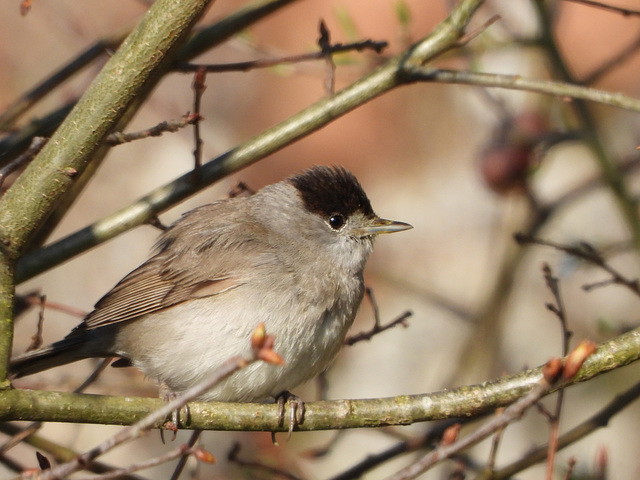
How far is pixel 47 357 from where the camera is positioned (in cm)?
397

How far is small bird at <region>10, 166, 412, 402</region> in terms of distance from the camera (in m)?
3.70

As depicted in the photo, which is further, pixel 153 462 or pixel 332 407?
pixel 332 407

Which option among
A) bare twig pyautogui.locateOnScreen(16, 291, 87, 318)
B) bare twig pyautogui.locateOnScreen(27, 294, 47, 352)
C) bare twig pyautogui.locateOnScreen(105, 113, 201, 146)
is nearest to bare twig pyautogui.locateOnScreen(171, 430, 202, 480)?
bare twig pyautogui.locateOnScreen(27, 294, 47, 352)

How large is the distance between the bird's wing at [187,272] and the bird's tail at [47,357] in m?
0.11

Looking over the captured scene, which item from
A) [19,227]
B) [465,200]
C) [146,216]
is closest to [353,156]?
[465,200]

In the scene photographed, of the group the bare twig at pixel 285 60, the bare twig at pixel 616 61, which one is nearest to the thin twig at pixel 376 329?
the bare twig at pixel 285 60

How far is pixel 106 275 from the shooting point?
28.2 feet

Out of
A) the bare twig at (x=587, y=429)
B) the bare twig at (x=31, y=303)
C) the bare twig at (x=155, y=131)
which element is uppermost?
the bare twig at (x=155, y=131)

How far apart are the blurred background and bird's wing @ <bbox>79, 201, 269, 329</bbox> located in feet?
2.10

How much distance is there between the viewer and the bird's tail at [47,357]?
12.5 feet

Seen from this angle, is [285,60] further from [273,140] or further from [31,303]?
[31,303]

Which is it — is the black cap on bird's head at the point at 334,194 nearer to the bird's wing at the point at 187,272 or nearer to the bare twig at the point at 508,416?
the bird's wing at the point at 187,272

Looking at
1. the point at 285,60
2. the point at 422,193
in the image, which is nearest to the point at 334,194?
the point at 285,60

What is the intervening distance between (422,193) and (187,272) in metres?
5.15
